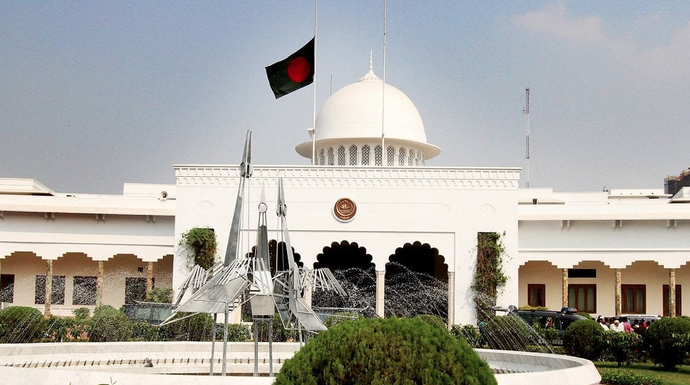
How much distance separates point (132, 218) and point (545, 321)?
590 inches

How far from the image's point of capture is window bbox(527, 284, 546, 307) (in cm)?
3030

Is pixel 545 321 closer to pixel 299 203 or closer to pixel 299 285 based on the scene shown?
pixel 299 203

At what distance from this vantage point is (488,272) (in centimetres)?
2583

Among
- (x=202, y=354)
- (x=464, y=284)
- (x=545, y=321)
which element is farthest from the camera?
(x=464, y=284)

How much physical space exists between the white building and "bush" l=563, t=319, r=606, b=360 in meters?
7.43

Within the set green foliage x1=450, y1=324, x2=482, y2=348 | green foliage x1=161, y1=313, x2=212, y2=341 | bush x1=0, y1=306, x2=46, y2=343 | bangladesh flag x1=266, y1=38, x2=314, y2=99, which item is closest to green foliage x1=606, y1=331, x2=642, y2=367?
green foliage x1=450, y1=324, x2=482, y2=348

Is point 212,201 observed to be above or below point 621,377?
above

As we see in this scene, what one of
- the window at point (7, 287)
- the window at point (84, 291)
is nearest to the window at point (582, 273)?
the window at point (84, 291)

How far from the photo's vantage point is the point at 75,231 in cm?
3003

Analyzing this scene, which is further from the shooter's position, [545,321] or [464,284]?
[464,284]

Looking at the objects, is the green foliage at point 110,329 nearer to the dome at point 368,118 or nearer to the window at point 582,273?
the dome at point 368,118

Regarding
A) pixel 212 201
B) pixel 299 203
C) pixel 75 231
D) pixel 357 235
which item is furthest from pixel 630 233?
pixel 75 231

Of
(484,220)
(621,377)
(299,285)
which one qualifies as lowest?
(621,377)

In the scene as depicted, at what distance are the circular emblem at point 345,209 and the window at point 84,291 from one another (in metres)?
10.2
